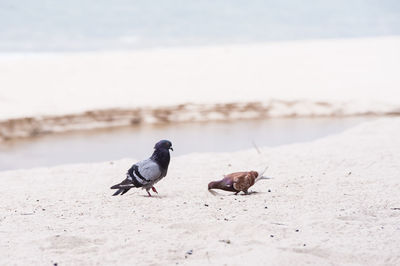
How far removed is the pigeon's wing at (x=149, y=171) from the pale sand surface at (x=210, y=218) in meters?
0.17

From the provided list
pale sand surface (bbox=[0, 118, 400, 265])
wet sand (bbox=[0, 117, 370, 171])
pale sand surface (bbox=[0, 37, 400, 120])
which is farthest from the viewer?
pale sand surface (bbox=[0, 37, 400, 120])

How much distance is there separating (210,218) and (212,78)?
11.4 meters

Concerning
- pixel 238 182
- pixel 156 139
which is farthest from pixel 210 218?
pixel 156 139

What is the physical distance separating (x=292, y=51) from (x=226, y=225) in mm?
14868

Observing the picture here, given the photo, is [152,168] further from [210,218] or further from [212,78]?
[212,78]

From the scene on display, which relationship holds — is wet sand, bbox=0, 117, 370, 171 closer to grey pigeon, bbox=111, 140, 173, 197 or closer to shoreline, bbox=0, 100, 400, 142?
shoreline, bbox=0, 100, 400, 142

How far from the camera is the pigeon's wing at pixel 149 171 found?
13.9ft

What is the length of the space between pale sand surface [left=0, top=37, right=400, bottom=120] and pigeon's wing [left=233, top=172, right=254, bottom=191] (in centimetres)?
785

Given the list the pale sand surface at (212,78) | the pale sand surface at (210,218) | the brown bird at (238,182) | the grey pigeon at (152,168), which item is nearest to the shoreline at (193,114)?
the pale sand surface at (212,78)

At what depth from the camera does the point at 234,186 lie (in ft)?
14.2

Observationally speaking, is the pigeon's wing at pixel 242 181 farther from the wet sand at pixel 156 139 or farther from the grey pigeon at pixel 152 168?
the wet sand at pixel 156 139

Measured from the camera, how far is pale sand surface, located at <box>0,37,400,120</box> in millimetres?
12695

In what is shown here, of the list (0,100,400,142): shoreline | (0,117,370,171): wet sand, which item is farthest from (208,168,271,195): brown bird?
(0,100,400,142): shoreline

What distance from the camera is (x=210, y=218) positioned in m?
3.58
